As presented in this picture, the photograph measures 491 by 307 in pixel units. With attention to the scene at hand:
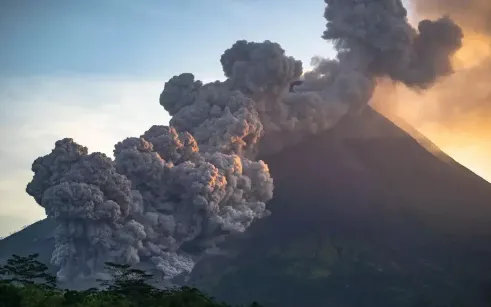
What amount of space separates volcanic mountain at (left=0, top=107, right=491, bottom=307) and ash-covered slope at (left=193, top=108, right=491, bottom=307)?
20 cm

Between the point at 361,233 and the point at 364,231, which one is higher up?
the point at 364,231

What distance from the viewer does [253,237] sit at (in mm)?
128375

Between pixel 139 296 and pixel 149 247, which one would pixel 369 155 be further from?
pixel 139 296

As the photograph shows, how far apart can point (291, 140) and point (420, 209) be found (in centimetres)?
2864

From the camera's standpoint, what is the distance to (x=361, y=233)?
124250mm

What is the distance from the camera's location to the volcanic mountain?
10756 cm

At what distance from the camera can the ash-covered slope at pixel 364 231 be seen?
107562 mm

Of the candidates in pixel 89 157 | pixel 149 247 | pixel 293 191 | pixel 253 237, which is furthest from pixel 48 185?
pixel 293 191

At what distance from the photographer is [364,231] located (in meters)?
125

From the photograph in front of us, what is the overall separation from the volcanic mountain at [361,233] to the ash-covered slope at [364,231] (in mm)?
205

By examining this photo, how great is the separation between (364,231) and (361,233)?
863mm

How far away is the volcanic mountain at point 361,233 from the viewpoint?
108 metres

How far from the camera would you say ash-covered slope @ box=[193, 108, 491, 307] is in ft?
353

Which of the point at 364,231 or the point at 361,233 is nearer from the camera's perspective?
the point at 361,233
